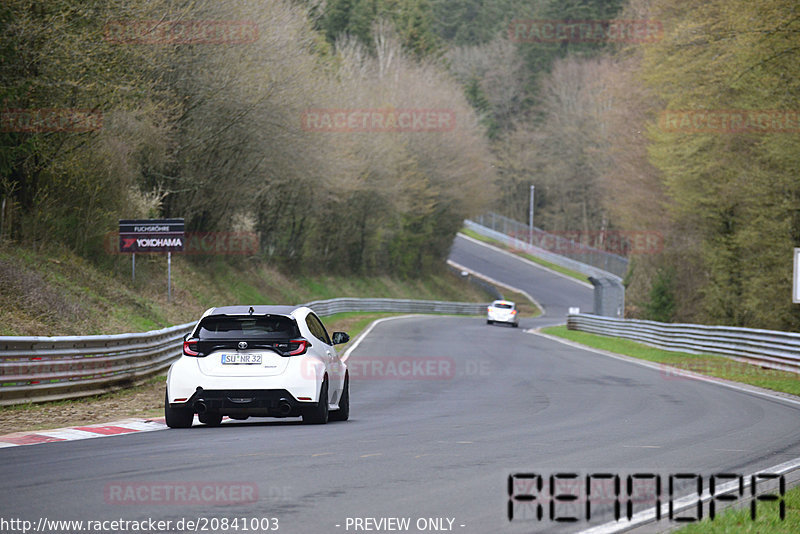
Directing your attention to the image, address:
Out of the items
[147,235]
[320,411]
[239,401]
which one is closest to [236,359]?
[239,401]

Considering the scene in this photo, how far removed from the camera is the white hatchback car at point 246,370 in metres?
12.6

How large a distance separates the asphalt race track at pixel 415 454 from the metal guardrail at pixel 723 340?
200 inches

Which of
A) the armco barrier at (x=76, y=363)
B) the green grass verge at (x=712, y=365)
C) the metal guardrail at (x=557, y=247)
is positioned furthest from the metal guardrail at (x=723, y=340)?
the metal guardrail at (x=557, y=247)

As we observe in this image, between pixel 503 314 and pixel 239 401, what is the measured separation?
46.2 metres

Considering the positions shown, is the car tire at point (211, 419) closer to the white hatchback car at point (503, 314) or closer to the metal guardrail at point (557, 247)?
the white hatchback car at point (503, 314)

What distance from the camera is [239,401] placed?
12.5 meters

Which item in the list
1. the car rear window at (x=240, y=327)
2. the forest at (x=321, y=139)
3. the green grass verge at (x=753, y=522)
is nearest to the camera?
the green grass verge at (x=753, y=522)

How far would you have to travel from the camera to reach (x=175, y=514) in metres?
7.28

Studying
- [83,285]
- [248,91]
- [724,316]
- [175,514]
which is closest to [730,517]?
[175,514]

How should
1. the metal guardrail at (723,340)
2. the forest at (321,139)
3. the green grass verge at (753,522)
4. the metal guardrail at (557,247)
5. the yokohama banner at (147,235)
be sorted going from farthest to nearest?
the metal guardrail at (557,247) < the yokohama banner at (147,235) < the metal guardrail at (723,340) < the forest at (321,139) < the green grass verge at (753,522)

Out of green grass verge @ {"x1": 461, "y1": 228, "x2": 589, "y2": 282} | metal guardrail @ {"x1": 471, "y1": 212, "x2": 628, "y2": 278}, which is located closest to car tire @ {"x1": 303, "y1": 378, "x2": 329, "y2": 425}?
metal guardrail @ {"x1": 471, "y1": 212, "x2": 628, "y2": 278}

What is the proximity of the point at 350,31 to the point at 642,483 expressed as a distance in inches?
3546

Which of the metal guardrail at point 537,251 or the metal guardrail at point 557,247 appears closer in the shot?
the metal guardrail at point 557,247

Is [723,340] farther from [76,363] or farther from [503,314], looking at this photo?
[503,314]
